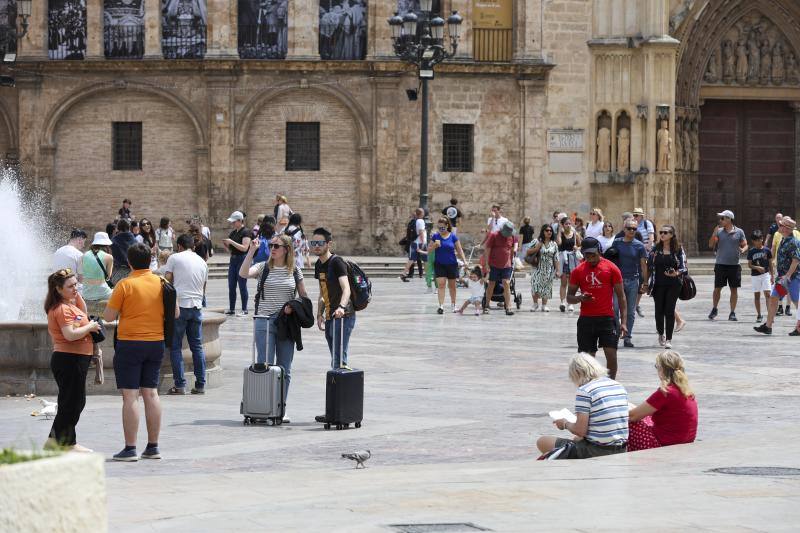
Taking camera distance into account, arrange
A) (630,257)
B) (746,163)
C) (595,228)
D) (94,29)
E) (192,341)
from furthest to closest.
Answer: (746,163), (94,29), (595,228), (630,257), (192,341)

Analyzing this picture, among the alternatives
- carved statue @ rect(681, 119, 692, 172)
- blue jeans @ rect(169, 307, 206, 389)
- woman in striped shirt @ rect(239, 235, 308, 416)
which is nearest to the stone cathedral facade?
carved statue @ rect(681, 119, 692, 172)

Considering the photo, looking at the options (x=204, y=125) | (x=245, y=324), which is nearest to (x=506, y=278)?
(x=245, y=324)

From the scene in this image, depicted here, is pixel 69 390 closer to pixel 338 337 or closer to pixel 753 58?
pixel 338 337

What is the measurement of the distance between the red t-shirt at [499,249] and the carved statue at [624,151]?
15821mm

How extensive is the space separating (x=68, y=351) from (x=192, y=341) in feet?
12.9

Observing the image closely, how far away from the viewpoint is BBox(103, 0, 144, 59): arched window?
41.2 metres

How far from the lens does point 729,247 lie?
25.9 metres

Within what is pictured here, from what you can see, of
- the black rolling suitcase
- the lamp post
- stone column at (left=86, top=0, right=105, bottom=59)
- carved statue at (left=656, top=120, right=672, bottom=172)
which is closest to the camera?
the black rolling suitcase

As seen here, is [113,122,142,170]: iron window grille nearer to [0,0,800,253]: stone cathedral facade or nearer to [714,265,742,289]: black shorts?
[0,0,800,253]: stone cathedral facade

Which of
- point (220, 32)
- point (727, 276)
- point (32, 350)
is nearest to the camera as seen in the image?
point (32, 350)

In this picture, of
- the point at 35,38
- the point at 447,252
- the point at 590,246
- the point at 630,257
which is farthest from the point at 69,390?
the point at 35,38

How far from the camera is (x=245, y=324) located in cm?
2428

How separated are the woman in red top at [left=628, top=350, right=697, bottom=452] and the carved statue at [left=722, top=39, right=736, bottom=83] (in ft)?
108

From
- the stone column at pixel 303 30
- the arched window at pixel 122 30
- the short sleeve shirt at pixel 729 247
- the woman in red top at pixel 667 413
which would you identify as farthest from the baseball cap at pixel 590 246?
the arched window at pixel 122 30
